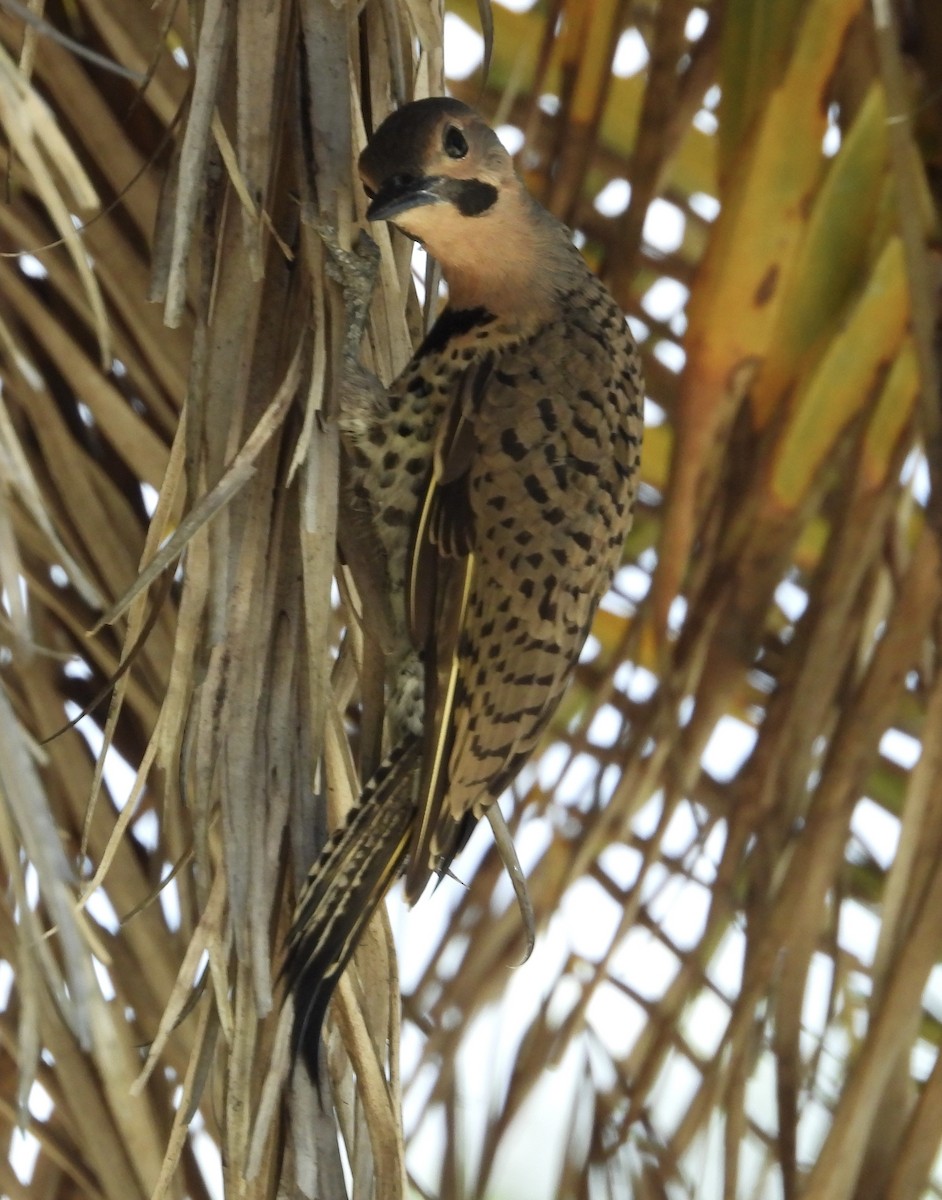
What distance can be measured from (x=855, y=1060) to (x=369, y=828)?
21.1 inches

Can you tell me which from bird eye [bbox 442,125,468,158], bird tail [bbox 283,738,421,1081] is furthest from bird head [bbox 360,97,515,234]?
bird tail [bbox 283,738,421,1081]

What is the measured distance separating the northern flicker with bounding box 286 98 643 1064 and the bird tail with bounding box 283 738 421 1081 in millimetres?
60

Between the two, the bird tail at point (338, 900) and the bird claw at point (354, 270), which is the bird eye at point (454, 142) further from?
the bird tail at point (338, 900)

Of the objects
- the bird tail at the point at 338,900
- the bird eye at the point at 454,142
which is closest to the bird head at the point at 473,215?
the bird eye at the point at 454,142

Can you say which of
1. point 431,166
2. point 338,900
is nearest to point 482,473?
point 431,166

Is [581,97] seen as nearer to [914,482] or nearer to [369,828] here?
[914,482]

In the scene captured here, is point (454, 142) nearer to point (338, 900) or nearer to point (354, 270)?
point (354, 270)

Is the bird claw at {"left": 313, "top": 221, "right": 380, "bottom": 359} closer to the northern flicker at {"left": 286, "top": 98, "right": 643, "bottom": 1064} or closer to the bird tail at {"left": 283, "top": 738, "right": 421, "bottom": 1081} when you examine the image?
the northern flicker at {"left": 286, "top": 98, "right": 643, "bottom": 1064}

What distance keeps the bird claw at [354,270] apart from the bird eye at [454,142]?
0.74 ft

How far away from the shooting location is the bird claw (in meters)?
1.39

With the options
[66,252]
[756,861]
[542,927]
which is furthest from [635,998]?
[66,252]

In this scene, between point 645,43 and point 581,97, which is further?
point 645,43

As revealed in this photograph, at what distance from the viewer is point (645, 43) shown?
2.29 m

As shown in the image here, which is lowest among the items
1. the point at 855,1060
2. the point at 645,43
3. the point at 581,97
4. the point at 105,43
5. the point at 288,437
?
the point at 855,1060
